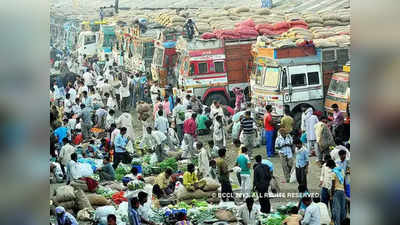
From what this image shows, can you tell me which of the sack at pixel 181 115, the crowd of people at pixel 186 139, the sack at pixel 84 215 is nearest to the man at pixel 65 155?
the crowd of people at pixel 186 139

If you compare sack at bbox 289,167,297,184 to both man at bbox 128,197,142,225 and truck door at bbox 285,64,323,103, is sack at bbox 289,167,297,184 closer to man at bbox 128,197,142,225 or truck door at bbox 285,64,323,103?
truck door at bbox 285,64,323,103

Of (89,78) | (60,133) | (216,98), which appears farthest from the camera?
(89,78)

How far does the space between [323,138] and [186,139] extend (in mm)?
1461

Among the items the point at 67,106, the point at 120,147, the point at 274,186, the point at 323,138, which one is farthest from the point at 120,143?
the point at 323,138

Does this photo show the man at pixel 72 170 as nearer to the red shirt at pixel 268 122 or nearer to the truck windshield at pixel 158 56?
the truck windshield at pixel 158 56

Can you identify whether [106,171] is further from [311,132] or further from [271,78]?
[311,132]

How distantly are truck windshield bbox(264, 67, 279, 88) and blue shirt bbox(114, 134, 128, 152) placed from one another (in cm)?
163

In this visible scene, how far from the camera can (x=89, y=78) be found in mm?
10586

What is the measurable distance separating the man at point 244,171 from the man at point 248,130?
0.08 metres

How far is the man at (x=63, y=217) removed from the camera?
1012 cm

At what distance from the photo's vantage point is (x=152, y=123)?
10484 mm

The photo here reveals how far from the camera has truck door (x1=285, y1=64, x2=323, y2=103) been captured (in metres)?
10.4

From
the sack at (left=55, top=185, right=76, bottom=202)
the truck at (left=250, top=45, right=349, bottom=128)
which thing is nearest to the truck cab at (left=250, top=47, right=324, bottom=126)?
the truck at (left=250, top=45, right=349, bottom=128)
